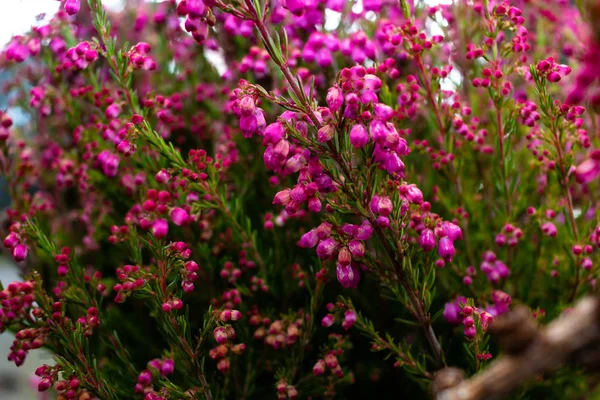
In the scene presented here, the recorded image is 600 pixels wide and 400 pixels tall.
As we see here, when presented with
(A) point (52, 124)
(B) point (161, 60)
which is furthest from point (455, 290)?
(A) point (52, 124)

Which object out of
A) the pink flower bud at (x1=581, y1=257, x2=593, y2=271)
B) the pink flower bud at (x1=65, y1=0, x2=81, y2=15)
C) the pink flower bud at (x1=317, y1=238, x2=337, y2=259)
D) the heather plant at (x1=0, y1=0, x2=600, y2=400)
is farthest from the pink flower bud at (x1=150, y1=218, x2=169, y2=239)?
the pink flower bud at (x1=581, y1=257, x2=593, y2=271)

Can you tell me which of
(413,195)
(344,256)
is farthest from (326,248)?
(413,195)

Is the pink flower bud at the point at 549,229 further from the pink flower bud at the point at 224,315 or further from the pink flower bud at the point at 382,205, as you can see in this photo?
the pink flower bud at the point at 224,315

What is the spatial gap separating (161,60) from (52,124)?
45 centimetres

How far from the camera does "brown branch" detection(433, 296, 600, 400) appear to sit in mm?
367

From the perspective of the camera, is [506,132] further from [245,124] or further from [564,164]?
[245,124]

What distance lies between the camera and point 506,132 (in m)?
1.14

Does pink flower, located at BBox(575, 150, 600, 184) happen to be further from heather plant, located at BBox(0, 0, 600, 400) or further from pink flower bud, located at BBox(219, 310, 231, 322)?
pink flower bud, located at BBox(219, 310, 231, 322)

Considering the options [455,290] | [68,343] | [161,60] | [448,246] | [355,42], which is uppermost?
[355,42]

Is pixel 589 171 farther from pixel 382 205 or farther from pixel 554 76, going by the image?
pixel 554 76

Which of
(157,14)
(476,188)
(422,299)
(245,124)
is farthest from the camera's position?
(157,14)

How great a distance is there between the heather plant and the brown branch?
6.5 inches

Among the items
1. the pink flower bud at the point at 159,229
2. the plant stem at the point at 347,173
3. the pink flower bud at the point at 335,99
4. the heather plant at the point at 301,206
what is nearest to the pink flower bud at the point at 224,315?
the heather plant at the point at 301,206

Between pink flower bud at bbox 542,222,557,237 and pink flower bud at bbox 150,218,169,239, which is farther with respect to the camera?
pink flower bud at bbox 542,222,557,237
